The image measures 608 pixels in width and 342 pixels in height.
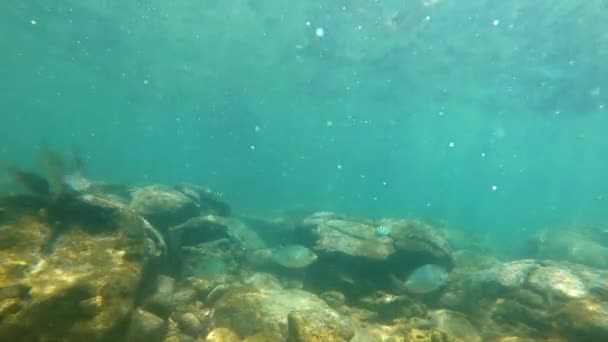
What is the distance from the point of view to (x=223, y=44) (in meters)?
30.5

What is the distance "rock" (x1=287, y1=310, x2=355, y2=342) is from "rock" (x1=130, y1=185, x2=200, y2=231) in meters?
6.97

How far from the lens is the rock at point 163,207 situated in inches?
445

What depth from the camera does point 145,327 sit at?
5.98m

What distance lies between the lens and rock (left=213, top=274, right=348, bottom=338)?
6.20m

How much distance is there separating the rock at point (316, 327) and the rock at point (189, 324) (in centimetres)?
210

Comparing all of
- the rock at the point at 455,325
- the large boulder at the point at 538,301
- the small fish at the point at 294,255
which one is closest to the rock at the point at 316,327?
the rock at the point at 455,325

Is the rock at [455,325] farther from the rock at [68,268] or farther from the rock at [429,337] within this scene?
the rock at [68,268]

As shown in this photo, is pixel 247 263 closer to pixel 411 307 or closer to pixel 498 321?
pixel 411 307

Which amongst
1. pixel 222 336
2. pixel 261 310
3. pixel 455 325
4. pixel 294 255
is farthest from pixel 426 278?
pixel 222 336

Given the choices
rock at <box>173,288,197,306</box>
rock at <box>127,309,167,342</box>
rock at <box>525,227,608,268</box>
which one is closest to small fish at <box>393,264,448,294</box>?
rock at <box>173,288,197,306</box>

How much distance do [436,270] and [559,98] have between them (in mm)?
30053

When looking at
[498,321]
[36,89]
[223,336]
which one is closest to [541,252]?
[498,321]

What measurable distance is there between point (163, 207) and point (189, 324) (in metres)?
5.53

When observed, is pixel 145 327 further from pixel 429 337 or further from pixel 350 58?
pixel 350 58
